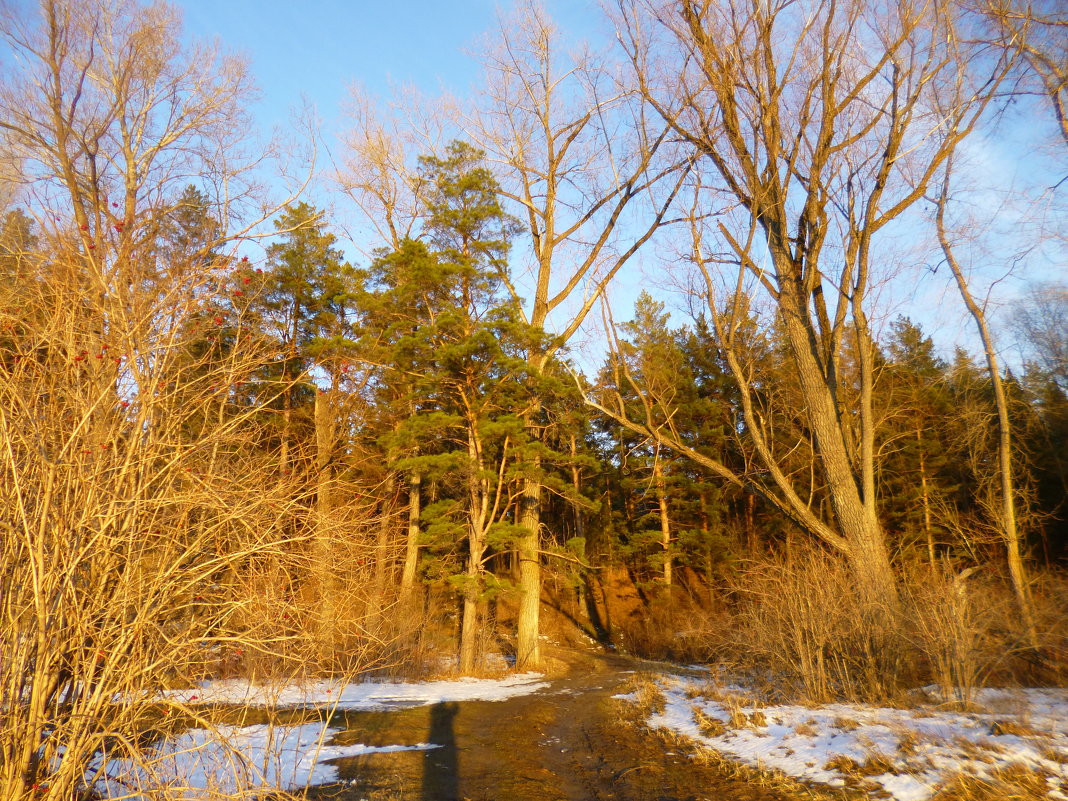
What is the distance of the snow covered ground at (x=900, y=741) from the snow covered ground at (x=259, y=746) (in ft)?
12.4

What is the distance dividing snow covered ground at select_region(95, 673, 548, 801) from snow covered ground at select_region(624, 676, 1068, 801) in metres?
3.78

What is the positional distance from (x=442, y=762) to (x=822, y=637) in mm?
4780

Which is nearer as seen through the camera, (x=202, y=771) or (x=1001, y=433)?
(x=202, y=771)

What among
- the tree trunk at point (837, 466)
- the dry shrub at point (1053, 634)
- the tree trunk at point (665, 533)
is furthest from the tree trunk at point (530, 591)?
the dry shrub at point (1053, 634)

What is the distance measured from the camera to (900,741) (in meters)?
5.80

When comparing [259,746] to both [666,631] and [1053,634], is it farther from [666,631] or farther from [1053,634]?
[666,631]

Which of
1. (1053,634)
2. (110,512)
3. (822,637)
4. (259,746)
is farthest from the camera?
Answer: (822,637)

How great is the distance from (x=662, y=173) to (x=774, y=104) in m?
3.88

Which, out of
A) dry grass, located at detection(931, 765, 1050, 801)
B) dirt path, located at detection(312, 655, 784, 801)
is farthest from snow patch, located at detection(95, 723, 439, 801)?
dry grass, located at detection(931, 765, 1050, 801)

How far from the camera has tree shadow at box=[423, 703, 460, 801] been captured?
6.07m

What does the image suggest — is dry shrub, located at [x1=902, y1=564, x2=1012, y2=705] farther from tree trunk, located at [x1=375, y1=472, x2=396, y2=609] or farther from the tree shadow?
tree trunk, located at [x1=375, y1=472, x2=396, y2=609]

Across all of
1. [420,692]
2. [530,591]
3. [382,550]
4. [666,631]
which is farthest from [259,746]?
[666,631]

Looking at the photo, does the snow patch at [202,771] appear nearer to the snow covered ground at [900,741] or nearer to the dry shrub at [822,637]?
the snow covered ground at [900,741]

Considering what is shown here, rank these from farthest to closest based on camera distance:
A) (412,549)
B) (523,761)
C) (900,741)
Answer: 1. (412,549)
2. (523,761)
3. (900,741)
